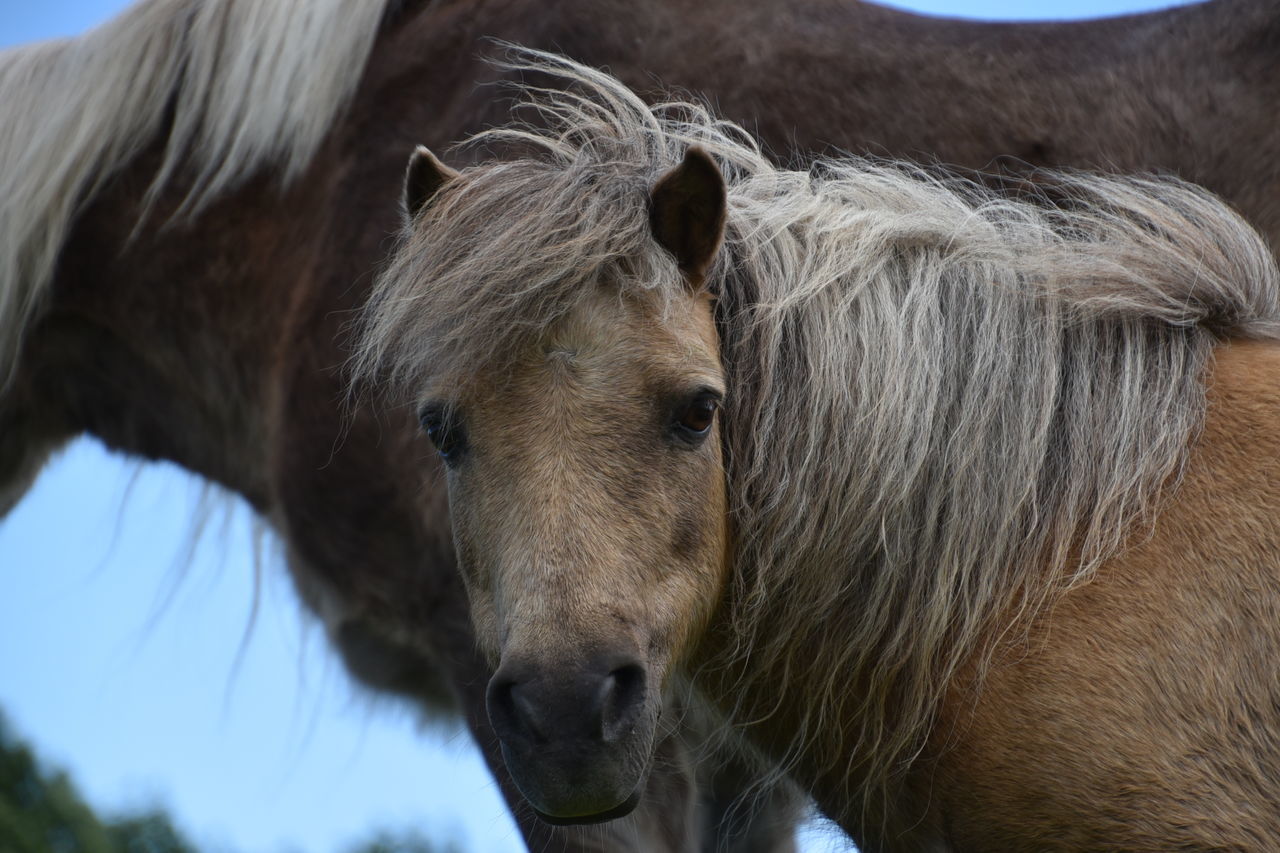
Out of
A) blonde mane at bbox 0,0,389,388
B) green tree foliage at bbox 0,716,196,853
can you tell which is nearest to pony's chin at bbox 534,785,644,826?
blonde mane at bbox 0,0,389,388

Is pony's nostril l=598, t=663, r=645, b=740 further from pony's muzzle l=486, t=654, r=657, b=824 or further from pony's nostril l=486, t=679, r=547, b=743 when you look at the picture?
pony's nostril l=486, t=679, r=547, b=743

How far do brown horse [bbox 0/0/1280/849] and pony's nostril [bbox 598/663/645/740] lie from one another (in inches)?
63.8

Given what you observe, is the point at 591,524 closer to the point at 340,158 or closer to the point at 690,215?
the point at 690,215

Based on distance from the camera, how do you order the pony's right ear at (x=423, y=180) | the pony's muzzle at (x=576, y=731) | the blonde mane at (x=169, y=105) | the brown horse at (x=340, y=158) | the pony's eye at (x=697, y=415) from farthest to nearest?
1. the blonde mane at (x=169, y=105)
2. the brown horse at (x=340, y=158)
3. the pony's right ear at (x=423, y=180)
4. the pony's eye at (x=697, y=415)
5. the pony's muzzle at (x=576, y=731)

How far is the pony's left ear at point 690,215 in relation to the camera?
8.25ft

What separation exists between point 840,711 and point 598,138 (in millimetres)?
1399

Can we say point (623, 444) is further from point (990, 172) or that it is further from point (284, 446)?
point (284, 446)

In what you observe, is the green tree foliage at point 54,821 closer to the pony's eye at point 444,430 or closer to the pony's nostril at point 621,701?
the pony's eye at point 444,430

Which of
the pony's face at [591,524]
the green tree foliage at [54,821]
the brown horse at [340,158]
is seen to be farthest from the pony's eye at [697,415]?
the green tree foliage at [54,821]

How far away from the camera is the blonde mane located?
4488 millimetres

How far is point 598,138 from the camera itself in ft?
9.39

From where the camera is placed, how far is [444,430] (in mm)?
2568

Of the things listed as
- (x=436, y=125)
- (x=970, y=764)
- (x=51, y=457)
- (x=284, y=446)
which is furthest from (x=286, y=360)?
(x=970, y=764)

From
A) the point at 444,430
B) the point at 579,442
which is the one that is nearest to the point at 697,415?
the point at 579,442
